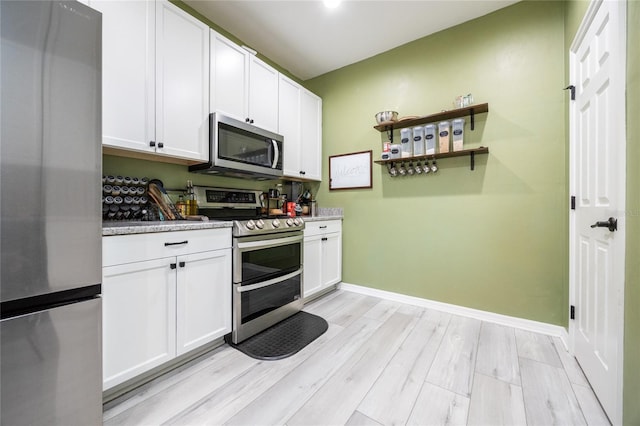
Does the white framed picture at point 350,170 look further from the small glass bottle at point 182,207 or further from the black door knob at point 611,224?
the black door knob at point 611,224

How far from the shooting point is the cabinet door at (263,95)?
7.97 ft

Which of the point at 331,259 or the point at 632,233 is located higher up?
the point at 632,233

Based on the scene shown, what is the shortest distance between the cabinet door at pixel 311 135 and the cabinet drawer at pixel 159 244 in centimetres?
154

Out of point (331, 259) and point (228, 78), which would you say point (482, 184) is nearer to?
point (331, 259)

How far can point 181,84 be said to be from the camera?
6.23 feet

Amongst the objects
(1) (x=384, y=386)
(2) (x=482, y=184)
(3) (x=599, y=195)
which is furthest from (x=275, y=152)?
(3) (x=599, y=195)

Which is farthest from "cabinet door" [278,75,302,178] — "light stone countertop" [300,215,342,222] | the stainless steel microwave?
"light stone countertop" [300,215,342,222]

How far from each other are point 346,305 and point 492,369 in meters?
1.34

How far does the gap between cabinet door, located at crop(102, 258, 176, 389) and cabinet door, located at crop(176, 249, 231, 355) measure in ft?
0.18

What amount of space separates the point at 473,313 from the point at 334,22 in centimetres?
300

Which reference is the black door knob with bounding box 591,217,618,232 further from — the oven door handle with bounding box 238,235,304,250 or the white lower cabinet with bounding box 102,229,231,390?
the white lower cabinet with bounding box 102,229,231,390

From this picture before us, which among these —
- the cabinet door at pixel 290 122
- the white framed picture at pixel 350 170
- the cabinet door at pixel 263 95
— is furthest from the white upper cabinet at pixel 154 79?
the white framed picture at pixel 350 170

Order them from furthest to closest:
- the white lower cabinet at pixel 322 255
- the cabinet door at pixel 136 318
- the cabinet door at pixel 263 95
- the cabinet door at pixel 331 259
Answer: the cabinet door at pixel 331 259, the white lower cabinet at pixel 322 255, the cabinet door at pixel 263 95, the cabinet door at pixel 136 318

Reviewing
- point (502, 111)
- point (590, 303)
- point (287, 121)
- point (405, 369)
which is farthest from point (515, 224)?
point (287, 121)
